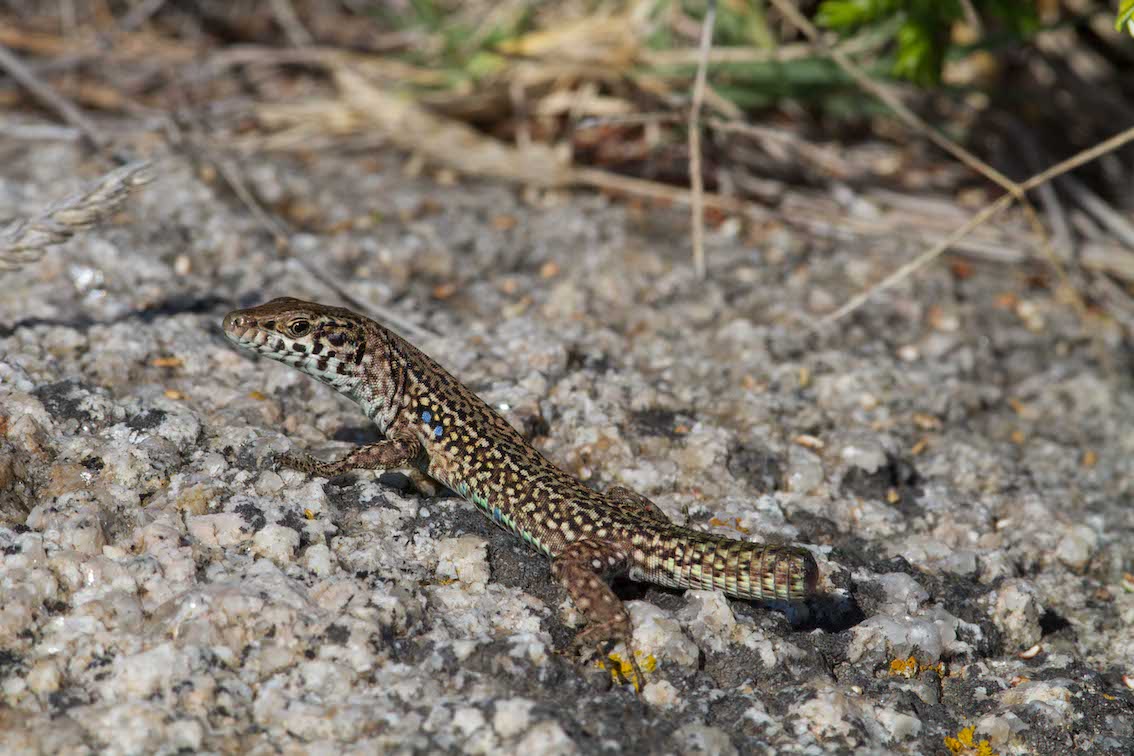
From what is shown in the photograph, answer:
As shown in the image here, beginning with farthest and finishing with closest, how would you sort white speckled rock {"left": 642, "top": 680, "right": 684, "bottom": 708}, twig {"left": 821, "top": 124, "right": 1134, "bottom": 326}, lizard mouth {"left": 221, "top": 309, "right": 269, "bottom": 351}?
twig {"left": 821, "top": 124, "right": 1134, "bottom": 326}
lizard mouth {"left": 221, "top": 309, "right": 269, "bottom": 351}
white speckled rock {"left": 642, "top": 680, "right": 684, "bottom": 708}

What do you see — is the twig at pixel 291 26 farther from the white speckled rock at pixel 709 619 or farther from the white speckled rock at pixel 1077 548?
the white speckled rock at pixel 1077 548

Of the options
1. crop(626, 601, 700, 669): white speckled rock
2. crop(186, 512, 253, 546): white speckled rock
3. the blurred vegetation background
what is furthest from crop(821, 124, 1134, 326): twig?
crop(186, 512, 253, 546): white speckled rock

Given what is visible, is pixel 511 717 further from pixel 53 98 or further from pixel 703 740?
pixel 53 98

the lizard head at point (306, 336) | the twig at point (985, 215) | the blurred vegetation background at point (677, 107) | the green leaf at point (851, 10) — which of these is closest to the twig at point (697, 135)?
the blurred vegetation background at point (677, 107)

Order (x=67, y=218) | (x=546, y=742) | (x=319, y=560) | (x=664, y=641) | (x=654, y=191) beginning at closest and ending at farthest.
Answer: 1. (x=546, y=742)
2. (x=664, y=641)
3. (x=319, y=560)
4. (x=67, y=218)
5. (x=654, y=191)

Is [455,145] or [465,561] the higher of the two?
[455,145]

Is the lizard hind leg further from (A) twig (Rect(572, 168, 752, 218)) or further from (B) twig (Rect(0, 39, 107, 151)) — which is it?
(B) twig (Rect(0, 39, 107, 151))

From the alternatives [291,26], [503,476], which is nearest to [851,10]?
[503,476]

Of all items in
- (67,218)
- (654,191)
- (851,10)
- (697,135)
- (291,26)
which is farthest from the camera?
(291,26)

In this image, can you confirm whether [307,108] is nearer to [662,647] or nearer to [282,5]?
[282,5]
